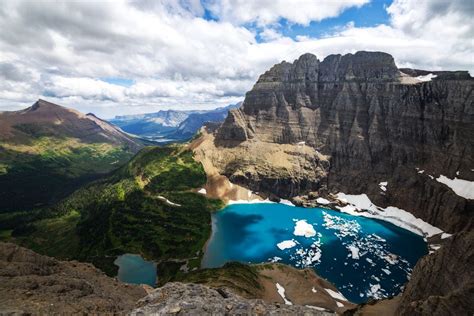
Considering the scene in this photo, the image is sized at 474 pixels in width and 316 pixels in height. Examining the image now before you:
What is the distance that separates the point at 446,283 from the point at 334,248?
75784 mm

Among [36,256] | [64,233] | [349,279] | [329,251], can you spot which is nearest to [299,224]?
[329,251]

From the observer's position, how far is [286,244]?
513 feet

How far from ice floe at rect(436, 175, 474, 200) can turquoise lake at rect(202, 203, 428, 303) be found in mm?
30431

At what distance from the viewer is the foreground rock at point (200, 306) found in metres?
30.8

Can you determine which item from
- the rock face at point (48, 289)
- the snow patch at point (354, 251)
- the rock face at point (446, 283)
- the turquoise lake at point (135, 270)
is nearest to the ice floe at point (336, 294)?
the rock face at point (446, 283)

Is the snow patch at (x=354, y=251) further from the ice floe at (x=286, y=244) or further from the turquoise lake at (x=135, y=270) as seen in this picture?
the turquoise lake at (x=135, y=270)

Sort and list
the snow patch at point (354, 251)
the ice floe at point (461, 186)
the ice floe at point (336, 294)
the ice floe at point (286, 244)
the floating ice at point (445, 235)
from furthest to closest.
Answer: the ice floe at point (461, 186), the floating ice at point (445, 235), the ice floe at point (286, 244), the snow patch at point (354, 251), the ice floe at point (336, 294)

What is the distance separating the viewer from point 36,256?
5825cm

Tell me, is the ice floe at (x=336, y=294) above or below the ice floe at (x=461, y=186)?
below

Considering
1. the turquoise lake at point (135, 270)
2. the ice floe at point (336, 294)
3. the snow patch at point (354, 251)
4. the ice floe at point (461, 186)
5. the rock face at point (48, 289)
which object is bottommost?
the turquoise lake at point (135, 270)

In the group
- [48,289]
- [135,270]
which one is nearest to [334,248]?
[135,270]

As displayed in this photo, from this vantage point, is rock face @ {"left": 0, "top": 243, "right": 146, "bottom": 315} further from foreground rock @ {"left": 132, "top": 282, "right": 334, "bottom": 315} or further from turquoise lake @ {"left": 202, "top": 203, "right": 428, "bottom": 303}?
turquoise lake @ {"left": 202, "top": 203, "right": 428, "bottom": 303}

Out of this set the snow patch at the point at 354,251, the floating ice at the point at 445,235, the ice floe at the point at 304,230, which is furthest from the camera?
the ice floe at the point at 304,230

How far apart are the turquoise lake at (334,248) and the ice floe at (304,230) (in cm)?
48
